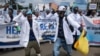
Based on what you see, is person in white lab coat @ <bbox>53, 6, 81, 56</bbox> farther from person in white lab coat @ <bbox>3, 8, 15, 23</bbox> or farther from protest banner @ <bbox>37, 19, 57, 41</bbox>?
protest banner @ <bbox>37, 19, 57, 41</bbox>

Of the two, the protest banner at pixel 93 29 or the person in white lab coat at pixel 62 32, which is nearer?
the person in white lab coat at pixel 62 32

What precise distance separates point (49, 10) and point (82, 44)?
5.55 meters

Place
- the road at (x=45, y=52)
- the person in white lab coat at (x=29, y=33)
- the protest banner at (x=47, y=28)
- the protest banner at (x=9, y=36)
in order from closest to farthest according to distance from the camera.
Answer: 1. the person in white lab coat at (x=29, y=33)
2. the road at (x=45, y=52)
3. the protest banner at (x=9, y=36)
4. the protest banner at (x=47, y=28)

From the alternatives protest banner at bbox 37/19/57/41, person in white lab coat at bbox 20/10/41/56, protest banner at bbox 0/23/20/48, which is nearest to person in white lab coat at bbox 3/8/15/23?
protest banner at bbox 0/23/20/48

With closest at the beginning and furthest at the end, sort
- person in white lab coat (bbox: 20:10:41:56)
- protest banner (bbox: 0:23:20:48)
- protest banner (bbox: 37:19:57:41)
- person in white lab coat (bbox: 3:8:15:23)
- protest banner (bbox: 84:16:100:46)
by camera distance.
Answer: person in white lab coat (bbox: 20:10:41:56), protest banner (bbox: 0:23:20:48), person in white lab coat (bbox: 3:8:15:23), protest banner (bbox: 84:16:100:46), protest banner (bbox: 37:19:57:41)

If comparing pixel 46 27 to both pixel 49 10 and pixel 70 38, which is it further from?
pixel 70 38

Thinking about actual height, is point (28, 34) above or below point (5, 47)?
above

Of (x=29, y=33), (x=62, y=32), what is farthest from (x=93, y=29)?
(x=29, y=33)

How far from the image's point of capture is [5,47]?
1167cm

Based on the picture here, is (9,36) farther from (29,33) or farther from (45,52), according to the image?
(29,33)

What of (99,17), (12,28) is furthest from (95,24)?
(12,28)

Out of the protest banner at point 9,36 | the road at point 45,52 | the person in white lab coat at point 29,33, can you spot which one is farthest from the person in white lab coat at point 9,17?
the person in white lab coat at point 29,33

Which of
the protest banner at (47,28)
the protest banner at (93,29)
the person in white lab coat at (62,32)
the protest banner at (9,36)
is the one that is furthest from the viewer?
the protest banner at (47,28)

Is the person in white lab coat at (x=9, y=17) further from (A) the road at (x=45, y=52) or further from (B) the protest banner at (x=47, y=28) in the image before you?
(B) the protest banner at (x=47, y=28)
